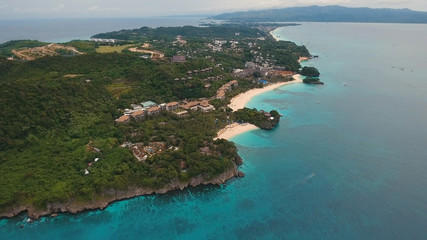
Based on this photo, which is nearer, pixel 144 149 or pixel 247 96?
pixel 144 149

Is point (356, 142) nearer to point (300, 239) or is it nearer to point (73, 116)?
point (300, 239)

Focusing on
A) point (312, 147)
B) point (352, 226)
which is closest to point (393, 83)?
point (312, 147)

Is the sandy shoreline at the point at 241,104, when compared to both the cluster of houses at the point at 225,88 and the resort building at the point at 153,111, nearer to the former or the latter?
the cluster of houses at the point at 225,88

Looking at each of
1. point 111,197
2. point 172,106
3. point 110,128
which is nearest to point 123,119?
point 110,128

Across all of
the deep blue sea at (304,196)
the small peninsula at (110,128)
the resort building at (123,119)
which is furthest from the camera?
the resort building at (123,119)

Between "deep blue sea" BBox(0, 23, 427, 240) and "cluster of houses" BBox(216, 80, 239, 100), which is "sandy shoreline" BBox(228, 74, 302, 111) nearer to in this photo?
"cluster of houses" BBox(216, 80, 239, 100)

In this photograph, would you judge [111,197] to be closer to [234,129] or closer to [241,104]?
[234,129]

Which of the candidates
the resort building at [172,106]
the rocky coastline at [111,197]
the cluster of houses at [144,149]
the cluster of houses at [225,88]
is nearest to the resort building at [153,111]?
the resort building at [172,106]
